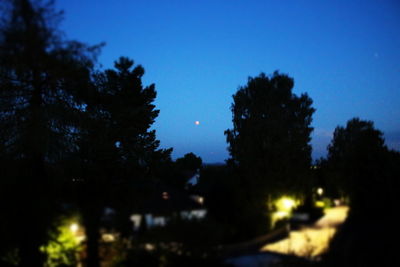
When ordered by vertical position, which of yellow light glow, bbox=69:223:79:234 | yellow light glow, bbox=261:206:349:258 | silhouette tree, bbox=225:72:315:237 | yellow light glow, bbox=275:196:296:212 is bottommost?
yellow light glow, bbox=261:206:349:258

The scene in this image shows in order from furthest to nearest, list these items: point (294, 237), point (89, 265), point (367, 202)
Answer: point (367, 202) → point (294, 237) → point (89, 265)

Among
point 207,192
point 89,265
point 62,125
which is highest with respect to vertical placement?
point 62,125

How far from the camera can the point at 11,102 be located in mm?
21188

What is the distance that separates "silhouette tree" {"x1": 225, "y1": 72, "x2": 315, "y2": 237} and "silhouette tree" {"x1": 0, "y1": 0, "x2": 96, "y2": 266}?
10.6m

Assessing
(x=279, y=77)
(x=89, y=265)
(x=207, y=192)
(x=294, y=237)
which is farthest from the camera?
(x=279, y=77)

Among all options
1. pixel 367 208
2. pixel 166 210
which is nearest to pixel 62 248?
pixel 166 210

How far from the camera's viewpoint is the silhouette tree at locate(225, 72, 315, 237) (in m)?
19.3

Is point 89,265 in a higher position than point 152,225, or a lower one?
lower

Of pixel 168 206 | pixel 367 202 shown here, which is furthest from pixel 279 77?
pixel 168 206

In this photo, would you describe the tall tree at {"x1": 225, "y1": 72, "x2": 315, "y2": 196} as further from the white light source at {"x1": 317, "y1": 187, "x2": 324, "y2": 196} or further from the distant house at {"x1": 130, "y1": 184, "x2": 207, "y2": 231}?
the distant house at {"x1": 130, "y1": 184, "x2": 207, "y2": 231}

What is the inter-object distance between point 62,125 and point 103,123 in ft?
19.1

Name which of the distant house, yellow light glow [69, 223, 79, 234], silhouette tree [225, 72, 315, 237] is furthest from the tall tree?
yellow light glow [69, 223, 79, 234]

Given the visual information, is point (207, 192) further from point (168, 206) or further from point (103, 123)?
point (103, 123)

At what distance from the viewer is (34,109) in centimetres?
1894
